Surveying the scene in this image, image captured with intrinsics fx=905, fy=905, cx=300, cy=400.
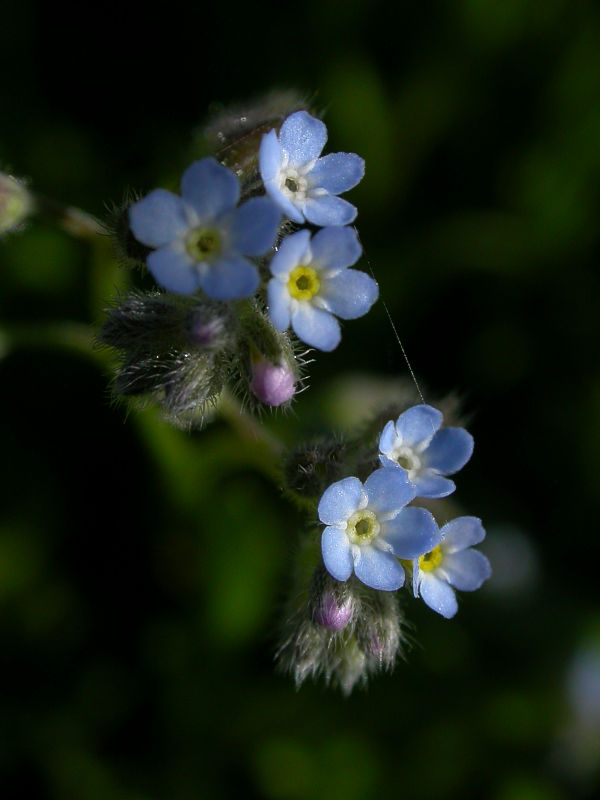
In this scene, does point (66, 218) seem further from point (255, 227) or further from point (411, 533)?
point (411, 533)

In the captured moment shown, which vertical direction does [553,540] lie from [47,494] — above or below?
below

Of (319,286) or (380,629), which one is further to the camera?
(380,629)

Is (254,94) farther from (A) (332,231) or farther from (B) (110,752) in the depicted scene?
(B) (110,752)

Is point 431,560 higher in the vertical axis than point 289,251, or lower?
lower

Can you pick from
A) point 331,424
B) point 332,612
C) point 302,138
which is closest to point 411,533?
point 332,612

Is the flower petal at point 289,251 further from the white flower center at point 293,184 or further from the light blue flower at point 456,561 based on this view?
the light blue flower at point 456,561

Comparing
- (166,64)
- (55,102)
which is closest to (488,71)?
(166,64)

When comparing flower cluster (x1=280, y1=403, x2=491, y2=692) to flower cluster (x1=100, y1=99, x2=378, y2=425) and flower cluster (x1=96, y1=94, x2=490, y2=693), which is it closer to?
flower cluster (x1=96, y1=94, x2=490, y2=693)
